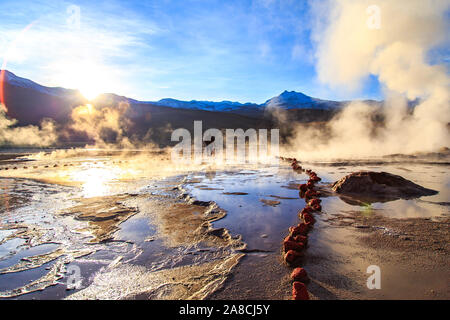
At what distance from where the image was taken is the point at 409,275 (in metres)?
2.67

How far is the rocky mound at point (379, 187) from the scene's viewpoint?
6.00 metres

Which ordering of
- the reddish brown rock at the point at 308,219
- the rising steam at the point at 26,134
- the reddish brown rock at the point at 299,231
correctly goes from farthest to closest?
the rising steam at the point at 26,134, the reddish brown rock at the point at 308,219, the reddish brown rock at the point at 299,231

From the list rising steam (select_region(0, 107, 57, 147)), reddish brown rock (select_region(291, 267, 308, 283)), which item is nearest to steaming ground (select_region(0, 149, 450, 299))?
reddish brown rock (select_region(291, 267, 308, 283))

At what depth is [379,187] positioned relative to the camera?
6273mm

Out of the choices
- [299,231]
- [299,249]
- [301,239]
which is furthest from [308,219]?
[299,249]

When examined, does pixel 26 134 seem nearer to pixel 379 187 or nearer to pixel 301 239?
pixel 379 187

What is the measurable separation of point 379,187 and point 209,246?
482cm

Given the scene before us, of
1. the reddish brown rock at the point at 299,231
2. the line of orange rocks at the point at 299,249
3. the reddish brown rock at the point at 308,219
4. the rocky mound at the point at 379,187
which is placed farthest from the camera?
the rocky mound at the point at 379,187

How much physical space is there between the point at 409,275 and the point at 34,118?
54.1 meters

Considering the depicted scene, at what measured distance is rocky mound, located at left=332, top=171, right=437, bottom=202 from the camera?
6004 millimetres

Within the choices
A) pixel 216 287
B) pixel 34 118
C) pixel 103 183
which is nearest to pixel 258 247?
pixel 216 287

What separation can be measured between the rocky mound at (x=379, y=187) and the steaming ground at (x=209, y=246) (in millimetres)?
421

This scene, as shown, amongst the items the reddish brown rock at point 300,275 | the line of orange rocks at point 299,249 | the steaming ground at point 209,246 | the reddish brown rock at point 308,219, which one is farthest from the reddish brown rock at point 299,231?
the reddish brown rock at point 300,275

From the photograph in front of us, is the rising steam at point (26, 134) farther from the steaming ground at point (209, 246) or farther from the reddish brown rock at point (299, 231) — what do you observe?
the reddish brown rock at point (299, 231)
